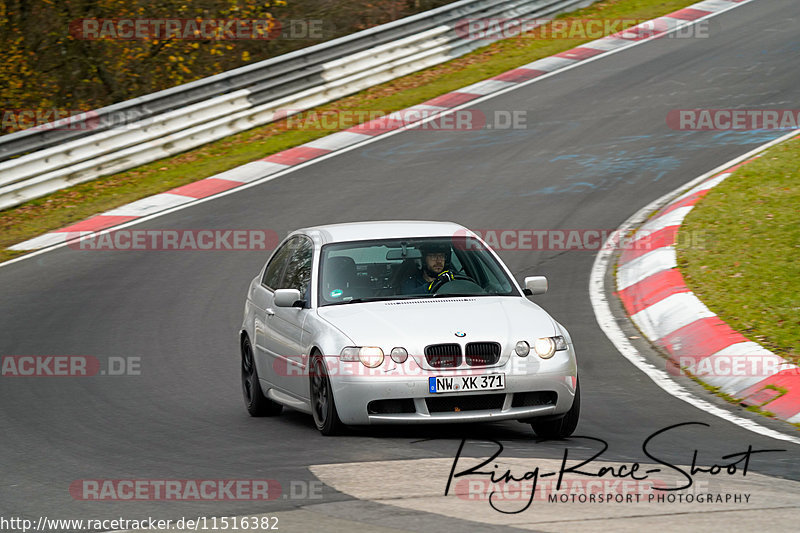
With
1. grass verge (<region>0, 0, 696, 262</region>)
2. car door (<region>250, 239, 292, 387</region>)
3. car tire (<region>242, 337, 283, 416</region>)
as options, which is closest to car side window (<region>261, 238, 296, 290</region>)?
car door (<region>250, 239, 292, 387</region>)

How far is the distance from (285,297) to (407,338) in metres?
1.27

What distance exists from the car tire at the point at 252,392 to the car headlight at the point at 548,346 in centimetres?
241

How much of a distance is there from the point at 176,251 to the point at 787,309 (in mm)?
8062

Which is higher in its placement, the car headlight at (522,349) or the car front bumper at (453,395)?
the car headlight at (522,349)

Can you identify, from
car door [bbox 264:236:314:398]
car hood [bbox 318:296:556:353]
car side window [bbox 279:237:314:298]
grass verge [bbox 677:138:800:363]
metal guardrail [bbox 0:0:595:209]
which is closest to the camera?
car hood [bbox 318:296:556:353]

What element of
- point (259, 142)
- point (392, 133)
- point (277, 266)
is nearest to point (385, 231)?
point (277, 266)

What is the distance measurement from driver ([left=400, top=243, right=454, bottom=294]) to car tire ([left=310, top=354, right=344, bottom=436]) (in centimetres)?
95

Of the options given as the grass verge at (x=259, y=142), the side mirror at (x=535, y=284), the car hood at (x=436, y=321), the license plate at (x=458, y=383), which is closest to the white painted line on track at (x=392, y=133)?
the grass verge at (x=259, y=142)

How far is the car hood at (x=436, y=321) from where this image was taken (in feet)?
25.0

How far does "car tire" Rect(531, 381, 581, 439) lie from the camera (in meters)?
7.75

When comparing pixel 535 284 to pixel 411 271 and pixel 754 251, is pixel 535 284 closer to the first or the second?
pixel 411 271

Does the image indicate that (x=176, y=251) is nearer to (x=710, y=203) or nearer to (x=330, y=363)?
(x=710, y=203)

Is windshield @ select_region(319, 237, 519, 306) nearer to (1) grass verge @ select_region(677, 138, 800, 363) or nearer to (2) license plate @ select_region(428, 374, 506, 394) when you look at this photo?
(2) license plate @ select_region(428, 374, 506, 394)

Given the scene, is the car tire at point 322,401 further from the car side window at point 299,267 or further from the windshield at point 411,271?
the car side window at point 299,267
